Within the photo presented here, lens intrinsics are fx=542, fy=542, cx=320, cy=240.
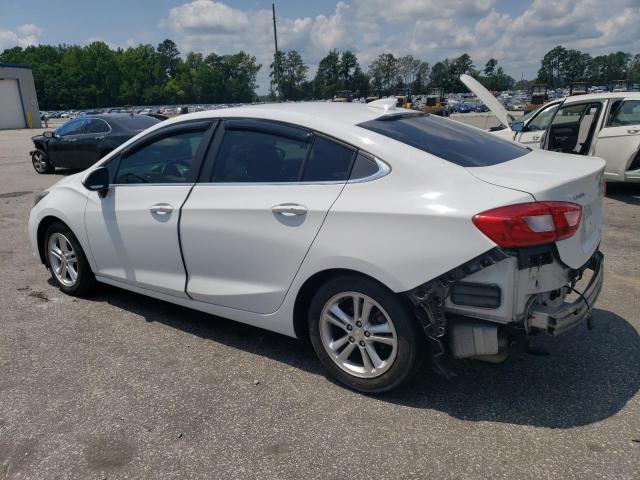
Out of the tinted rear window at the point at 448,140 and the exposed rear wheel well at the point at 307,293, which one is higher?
the tinted rear window at the point at 448,140

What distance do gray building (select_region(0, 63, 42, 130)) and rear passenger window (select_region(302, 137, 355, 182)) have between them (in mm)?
45395

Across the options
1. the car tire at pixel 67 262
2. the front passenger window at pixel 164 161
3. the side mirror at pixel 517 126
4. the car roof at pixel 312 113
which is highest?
the car roof at pixel 312 113

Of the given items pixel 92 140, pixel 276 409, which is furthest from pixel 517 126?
pixel 92 140

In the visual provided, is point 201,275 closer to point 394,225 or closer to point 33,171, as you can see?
point 394,225

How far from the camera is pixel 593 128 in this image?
342 inches

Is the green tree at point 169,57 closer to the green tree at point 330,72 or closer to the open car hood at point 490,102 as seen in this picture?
the green tree at point 330,72

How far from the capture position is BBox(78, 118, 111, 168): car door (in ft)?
40.1

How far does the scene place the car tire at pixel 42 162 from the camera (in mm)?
13773

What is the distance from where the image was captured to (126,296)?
4.93 meters

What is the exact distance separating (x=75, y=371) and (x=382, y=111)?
2.68 m

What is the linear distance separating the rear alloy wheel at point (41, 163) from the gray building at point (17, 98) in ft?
107

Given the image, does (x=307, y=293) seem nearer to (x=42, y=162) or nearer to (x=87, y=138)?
(x=87, y=138)

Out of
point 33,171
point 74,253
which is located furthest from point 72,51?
point 74,253

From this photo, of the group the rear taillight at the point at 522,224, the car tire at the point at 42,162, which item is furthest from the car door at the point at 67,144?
the rear taillight at the point at 522,224
